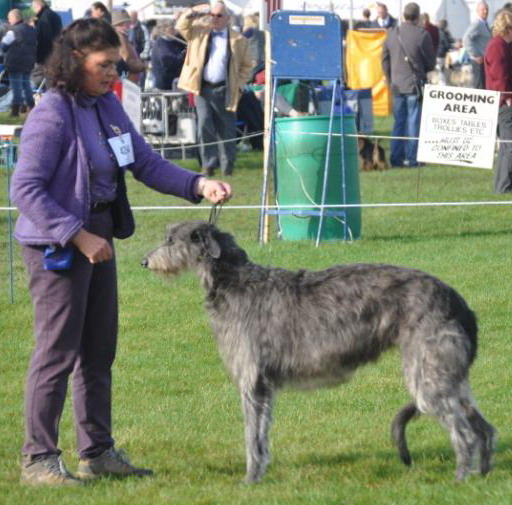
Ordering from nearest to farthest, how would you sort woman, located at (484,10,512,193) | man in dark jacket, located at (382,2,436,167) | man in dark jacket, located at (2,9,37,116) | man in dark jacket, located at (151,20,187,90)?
woman, located at (484,10,512,193) → man in dark jacket, located at (382,2,436,167) → man in dark jacket, located at (151,20,187,90) → man in dark jacket, located at (2,9,37,116)

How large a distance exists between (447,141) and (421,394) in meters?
8.48

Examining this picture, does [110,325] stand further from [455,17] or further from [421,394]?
[455,17]

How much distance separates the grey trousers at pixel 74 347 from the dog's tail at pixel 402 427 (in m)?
1.44

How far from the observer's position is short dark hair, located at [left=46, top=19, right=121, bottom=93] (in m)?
5.53

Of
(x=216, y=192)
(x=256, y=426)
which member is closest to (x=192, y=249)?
(x=216, y=192)

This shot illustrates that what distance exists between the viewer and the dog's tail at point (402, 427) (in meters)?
6.09

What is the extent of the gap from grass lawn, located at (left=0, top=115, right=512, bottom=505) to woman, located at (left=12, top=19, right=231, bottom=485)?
0.29 m

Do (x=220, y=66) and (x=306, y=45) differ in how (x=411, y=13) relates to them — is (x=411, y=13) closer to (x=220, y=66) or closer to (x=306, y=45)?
(x=220, y=66)

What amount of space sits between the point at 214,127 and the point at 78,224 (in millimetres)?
12234

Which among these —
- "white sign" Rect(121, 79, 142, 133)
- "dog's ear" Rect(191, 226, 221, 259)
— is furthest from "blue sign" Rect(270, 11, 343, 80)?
"dog's ear" Rect(191, 226, 221, 259)

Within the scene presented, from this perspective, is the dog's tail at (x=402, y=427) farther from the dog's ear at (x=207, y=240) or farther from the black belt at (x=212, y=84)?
the black belt at (x=212, y=84)

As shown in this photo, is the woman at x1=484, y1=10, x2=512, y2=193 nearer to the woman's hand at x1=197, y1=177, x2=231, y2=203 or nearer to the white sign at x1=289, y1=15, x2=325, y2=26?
the white sign at x1=289, y1=15, x2=325, y2=26

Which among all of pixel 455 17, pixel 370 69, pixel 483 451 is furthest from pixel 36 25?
pixel 483 451

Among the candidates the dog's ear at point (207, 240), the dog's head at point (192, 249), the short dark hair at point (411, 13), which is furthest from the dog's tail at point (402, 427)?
the short dark hair at point (411, 13)
